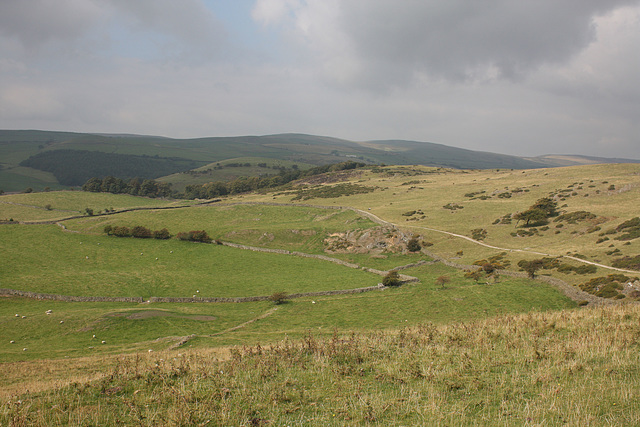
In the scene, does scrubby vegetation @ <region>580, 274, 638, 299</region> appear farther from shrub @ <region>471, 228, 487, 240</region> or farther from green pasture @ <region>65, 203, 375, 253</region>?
green pasture @ <region>65, 203, 375, 253</region>

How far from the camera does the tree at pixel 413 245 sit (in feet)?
205

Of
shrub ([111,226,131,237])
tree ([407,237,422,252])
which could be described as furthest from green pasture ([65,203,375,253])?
tree ([407,237,422,252])

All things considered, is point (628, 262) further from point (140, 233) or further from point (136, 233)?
point (136, 233)

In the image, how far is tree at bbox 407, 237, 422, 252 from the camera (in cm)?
6253

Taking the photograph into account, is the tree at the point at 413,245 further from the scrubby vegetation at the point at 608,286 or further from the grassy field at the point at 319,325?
the scrubby vegetation at the point at 608,286

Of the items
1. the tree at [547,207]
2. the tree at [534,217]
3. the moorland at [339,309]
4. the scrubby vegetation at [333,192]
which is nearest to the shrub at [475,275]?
the moorland at [339,309]

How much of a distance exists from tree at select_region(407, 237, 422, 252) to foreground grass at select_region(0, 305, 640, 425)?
4980cm

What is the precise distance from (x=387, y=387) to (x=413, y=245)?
A: 55888 millimetres

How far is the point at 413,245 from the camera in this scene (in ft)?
207

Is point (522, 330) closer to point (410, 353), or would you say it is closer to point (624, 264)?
point (410, 353)

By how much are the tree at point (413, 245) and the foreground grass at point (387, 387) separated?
4980 cm

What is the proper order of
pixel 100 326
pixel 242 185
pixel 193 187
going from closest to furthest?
pixel 100 326, pixel 242 185, pixel 193 187

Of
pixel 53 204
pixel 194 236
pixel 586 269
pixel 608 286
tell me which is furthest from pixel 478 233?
pixel 53 204

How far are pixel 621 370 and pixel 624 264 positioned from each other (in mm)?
39700
